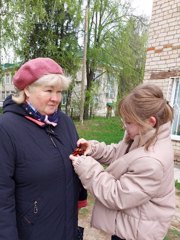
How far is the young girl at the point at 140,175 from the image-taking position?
1.35 m

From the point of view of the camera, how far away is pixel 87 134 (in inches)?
388

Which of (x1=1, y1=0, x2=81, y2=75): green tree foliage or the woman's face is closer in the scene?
the woman's face

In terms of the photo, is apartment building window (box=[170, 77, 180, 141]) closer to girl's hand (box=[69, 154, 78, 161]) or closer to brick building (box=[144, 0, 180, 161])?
brick building (box=[144, 0, 180, 161])

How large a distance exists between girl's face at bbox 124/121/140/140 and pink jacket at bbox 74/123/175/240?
1.6 inches

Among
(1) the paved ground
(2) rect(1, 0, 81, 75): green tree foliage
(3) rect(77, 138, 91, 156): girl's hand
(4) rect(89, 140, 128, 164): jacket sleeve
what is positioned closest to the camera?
(3) rect(77, 138, 91, 156): girl's hand

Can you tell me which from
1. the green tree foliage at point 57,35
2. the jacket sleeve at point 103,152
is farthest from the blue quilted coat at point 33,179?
the green tree foliage at point 57,35

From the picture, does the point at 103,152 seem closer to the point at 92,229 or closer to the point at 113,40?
the point at 92,229

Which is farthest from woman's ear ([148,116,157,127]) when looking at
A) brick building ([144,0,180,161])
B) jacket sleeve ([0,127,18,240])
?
brick building ([144,0,180,161])

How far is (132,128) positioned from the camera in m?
1.46

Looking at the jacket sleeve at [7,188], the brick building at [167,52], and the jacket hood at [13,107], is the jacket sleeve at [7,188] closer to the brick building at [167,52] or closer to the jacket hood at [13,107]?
the jacket hood at [13,107]

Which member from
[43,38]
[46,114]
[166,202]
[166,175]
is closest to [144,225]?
[166,202]

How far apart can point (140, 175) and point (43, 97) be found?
0.70 metres

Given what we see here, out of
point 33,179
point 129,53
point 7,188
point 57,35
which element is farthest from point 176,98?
point 129,53

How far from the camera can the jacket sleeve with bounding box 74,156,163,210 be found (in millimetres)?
1331
